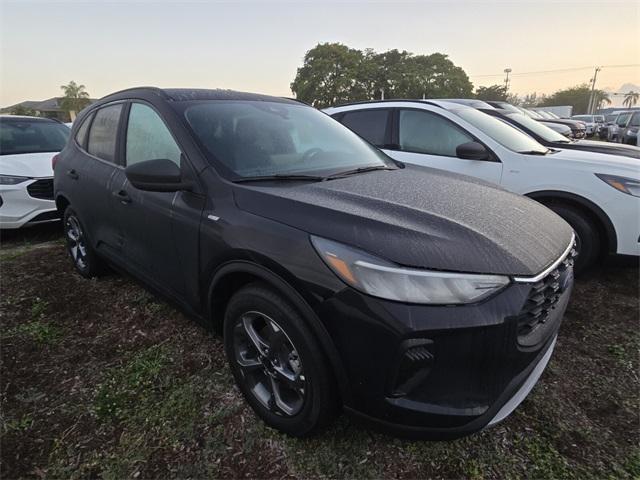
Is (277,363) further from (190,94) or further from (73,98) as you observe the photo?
(73,98)

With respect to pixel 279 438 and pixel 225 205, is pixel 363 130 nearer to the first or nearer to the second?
pixel 225 205

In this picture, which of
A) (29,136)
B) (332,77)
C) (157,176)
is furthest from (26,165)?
(332,77)

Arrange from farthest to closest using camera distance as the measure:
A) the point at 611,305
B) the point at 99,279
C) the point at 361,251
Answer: the point at 99,279 → the point at 611,305 → the point at 361,251

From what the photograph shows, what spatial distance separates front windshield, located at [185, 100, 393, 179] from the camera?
89.2 inches

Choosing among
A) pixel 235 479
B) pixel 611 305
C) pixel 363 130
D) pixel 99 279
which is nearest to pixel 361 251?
pixel 235 479

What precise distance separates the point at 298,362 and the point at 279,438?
0.48m

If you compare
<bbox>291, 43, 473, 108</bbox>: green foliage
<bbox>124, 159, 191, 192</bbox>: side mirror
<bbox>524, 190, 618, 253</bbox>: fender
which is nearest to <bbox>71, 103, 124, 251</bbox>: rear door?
<bbox>124, 159, 191, 192</bbox>: side mirror

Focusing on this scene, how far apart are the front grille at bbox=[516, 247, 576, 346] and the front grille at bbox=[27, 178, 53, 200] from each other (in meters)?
5.45

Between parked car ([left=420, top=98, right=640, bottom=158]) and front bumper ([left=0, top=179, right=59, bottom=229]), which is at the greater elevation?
parked car ([left=420, top=98, right=640, bottom=158])

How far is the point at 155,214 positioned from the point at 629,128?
1732cm

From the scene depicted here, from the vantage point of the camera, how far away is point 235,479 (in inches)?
69.5

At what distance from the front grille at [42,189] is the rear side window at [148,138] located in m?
2.90

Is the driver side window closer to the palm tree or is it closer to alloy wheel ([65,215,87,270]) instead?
alloy wheel ([65,215,87,270])

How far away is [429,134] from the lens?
14.5 ft
